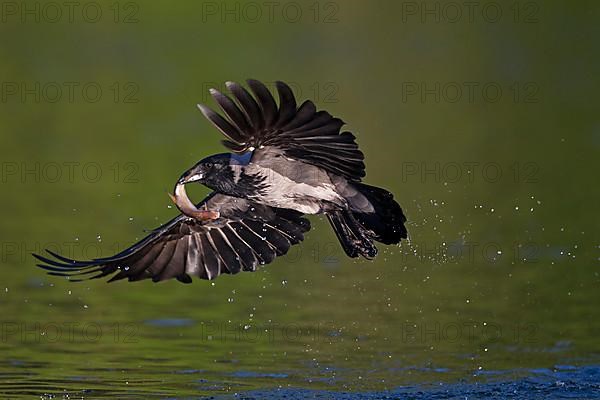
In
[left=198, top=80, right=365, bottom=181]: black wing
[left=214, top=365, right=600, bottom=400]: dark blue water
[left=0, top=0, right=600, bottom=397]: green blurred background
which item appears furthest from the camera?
[left=0, top=0, right=600, bottom=397]: green blurred background

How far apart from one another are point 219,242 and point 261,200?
0.97 m

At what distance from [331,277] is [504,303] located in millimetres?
2028

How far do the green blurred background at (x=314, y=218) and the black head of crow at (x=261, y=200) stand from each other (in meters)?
0.93

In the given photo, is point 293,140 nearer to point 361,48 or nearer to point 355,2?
point 361,48

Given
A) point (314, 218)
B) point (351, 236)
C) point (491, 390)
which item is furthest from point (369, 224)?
point (314, 218)

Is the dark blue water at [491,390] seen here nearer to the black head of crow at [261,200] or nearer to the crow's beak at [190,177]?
the black head of crow at [261,200]

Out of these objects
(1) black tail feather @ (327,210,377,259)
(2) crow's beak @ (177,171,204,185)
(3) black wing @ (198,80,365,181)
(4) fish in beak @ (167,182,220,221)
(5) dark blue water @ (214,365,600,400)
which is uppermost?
(3) black wing @ (198,80,365,181)

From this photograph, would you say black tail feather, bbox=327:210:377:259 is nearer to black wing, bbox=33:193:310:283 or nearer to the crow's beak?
black wing, bbox=33:193:310:283

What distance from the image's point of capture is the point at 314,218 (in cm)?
1562

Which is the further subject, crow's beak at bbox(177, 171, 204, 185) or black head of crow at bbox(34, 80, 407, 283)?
crow's beak at bbox(177, 171, 204, 185)

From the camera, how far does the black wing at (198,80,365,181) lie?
7879 mm

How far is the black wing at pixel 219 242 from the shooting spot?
381 inches

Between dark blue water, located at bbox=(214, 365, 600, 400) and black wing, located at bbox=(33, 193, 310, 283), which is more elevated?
black wing, located at bbox=(33, 193, 310, 283)

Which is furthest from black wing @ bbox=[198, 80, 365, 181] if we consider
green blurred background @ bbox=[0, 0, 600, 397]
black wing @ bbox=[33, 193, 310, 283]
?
green blurred background @ bbox=[0, 0, 600, 397]
